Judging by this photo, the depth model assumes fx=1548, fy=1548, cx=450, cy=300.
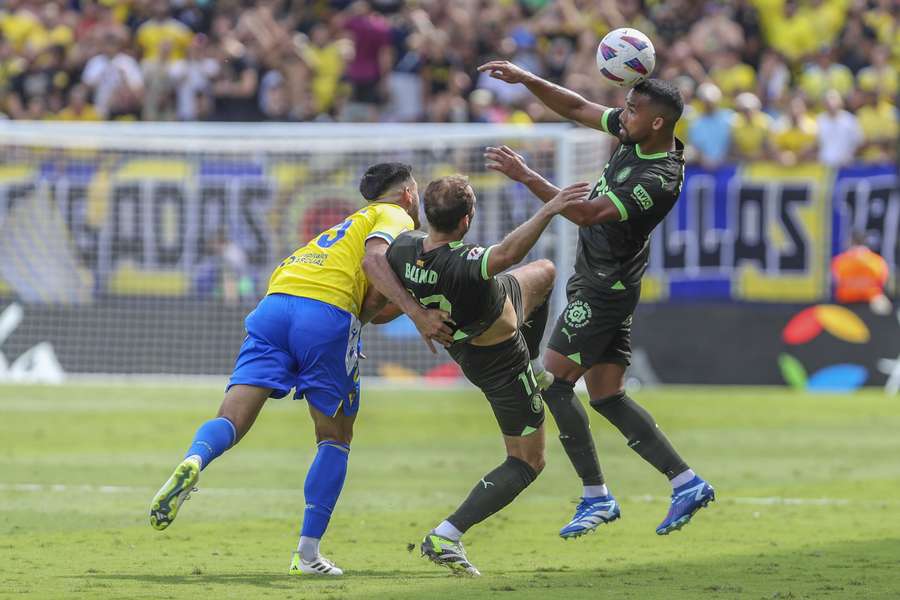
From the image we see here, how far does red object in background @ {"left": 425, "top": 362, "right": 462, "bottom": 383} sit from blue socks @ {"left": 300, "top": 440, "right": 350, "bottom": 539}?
1251cm

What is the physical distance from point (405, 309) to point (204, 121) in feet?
57.1

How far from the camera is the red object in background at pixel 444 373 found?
2116cm

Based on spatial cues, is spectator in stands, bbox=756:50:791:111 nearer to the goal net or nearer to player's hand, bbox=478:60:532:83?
the goal net

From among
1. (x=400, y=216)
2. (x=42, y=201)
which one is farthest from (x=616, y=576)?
(x=42, y=201)

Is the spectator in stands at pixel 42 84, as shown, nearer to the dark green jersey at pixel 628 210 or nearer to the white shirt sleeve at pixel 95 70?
the white shirt sleeve at pixel 95 70

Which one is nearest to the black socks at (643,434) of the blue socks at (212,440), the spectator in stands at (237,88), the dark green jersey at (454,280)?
the dark green jersey at (454,280)

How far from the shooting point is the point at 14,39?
27.1 meters

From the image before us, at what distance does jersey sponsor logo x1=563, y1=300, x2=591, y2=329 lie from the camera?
9.58m

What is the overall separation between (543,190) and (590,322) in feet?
3.92

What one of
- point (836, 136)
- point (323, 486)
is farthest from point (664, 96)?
point (836, 136)

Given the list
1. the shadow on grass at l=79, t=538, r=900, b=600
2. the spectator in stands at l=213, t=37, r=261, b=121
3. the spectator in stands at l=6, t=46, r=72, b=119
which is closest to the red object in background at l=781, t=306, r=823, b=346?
→ the spectator in stands at l=213, t=37, r=261, b=121

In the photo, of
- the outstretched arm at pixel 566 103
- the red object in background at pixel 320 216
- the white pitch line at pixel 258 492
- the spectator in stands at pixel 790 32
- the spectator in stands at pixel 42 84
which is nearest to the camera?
the outstretched arm at pixel 566 103

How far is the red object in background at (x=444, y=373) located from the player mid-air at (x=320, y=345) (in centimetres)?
1236

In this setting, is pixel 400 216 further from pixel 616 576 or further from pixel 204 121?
pixel 204 121
